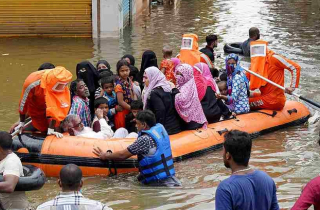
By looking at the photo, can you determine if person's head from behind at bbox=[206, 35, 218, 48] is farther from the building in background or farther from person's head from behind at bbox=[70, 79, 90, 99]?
the building in background

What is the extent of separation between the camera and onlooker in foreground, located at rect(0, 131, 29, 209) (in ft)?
18.2

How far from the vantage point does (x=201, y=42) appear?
765 inches

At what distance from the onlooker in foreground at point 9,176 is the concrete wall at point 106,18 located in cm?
1381

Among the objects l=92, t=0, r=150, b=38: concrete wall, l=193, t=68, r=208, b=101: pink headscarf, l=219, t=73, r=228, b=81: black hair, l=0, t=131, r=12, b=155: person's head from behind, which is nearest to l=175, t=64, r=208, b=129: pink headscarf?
l=193, t=68, r=208, b=101: pink headscarf

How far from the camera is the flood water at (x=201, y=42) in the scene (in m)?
7.72

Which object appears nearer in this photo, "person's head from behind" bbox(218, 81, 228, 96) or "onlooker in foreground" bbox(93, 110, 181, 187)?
"onlooker in foreground" bbox(93, 110, 181, 187)

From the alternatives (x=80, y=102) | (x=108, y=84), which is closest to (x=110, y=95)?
(x=108, y=84)

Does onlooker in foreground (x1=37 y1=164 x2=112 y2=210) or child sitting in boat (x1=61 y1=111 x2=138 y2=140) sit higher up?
onlooker in foreground (x1=37 y1=164 x2=112 y2=210)

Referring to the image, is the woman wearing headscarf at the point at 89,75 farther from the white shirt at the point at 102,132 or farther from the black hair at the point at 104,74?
the white shirt at the point at 102,132

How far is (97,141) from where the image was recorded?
8430 millimetres

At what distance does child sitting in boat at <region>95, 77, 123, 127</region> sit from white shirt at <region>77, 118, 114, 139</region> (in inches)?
14.2

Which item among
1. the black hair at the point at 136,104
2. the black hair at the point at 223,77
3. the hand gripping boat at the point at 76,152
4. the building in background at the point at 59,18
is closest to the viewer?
the hand gripping boat at the point at 76,152

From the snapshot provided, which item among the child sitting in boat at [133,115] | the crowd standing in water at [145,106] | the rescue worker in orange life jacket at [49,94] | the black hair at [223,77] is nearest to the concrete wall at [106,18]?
the crowd standing in water at [145,106]

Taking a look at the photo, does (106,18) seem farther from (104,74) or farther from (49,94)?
(49,94)
